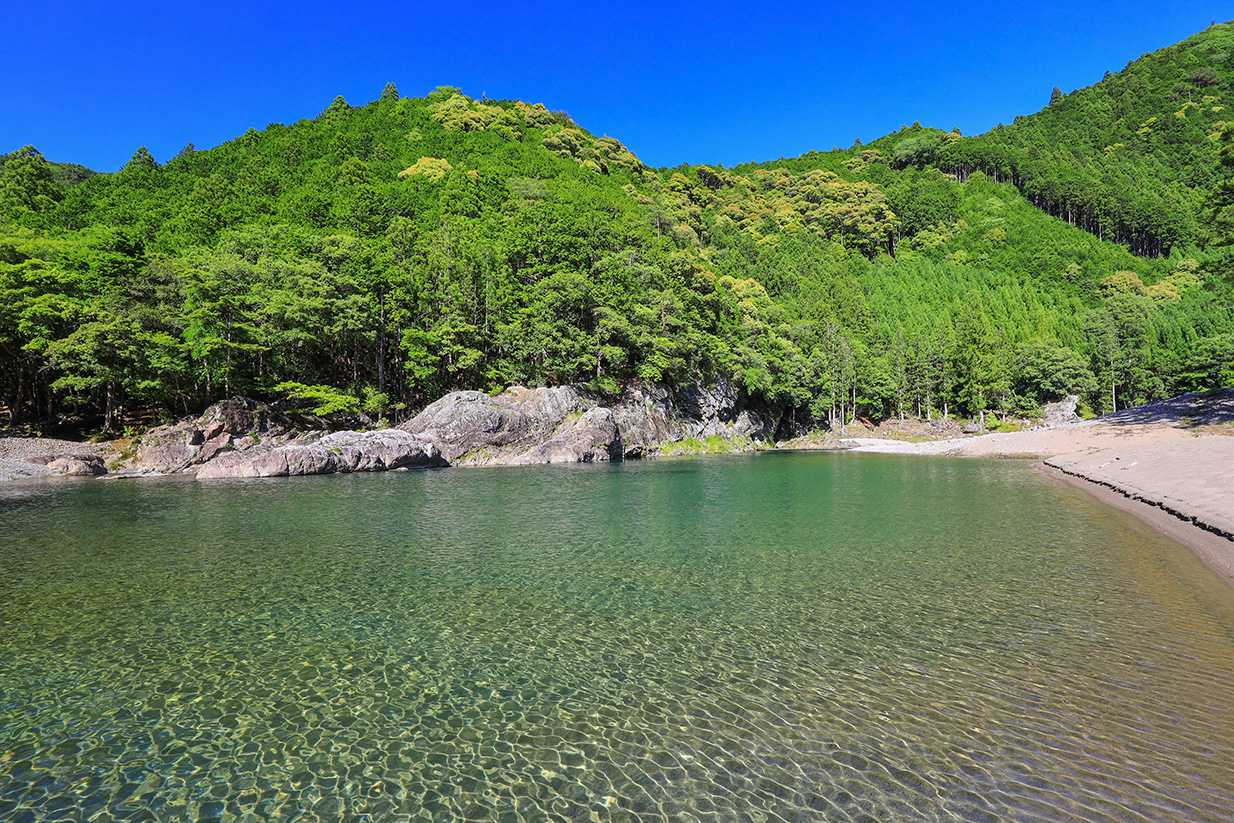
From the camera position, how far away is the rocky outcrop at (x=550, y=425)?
44.7 m

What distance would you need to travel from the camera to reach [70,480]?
32.9 metres

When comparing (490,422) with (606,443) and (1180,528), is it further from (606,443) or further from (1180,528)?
(1180,528)

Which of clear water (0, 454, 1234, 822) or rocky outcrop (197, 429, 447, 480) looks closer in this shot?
clear water (0, 454, 1234, 822)

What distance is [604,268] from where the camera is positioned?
60.1 m

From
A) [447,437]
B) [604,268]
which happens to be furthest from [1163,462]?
[604,268]

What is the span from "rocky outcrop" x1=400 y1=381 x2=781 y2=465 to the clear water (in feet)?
93.2

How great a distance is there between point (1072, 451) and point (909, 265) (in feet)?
304

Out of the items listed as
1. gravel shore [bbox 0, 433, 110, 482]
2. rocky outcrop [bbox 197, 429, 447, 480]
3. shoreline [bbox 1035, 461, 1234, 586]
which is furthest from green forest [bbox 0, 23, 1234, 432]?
shoreline [bbox 1035, 461, 1234, 586]

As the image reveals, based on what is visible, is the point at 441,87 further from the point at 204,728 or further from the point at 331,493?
the point at 204,728

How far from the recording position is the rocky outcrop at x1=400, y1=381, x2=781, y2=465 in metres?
44.7

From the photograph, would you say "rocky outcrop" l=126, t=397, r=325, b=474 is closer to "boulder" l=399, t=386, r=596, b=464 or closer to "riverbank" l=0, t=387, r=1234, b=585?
"riverbank" l=0, t=387, r=1234, b=585

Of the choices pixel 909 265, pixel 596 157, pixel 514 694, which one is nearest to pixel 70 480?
pixel 514 694

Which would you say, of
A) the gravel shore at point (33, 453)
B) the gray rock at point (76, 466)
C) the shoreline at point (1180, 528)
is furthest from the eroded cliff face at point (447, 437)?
the shoreline at point (1180, 528)

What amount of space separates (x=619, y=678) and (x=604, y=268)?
5624 cm
